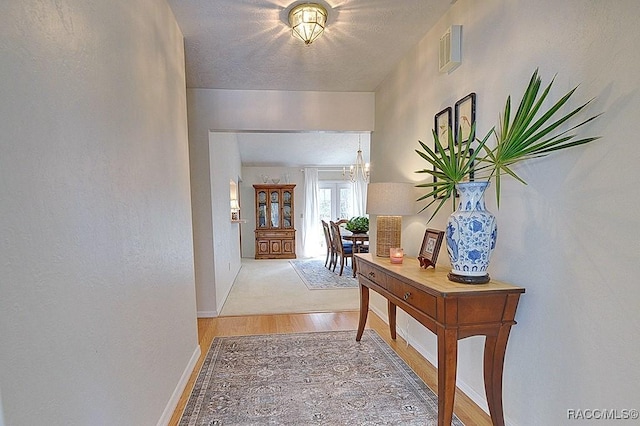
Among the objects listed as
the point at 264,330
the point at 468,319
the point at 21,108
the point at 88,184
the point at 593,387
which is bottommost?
the point at 264,330

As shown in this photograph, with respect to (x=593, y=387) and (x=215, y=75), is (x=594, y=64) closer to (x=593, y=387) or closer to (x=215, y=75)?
(x=593, y=387)

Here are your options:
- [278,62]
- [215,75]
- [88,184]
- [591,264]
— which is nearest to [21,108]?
[88,184]

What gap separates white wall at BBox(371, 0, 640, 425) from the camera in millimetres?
1109

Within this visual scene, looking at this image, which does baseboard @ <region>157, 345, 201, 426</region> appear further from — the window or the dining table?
the window

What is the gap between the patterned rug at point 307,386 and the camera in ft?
5.83

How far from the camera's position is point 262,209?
7.71 m

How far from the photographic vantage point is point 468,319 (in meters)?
1.51

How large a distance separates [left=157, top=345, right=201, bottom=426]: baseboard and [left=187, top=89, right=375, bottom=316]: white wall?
1115 millimetres

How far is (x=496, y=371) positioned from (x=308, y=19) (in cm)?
231

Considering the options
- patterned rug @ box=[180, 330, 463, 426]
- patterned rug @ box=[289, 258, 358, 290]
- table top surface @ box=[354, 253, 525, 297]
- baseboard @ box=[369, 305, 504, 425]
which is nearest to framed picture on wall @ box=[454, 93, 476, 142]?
table top surface @ box=[354, 253, 525, 297]

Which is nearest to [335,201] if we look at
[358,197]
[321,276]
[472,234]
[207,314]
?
[358,197]

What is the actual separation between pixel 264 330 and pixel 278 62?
8.27ft

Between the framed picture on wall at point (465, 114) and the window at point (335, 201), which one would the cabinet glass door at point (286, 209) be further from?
the framed picture on wall at point (465, 114)

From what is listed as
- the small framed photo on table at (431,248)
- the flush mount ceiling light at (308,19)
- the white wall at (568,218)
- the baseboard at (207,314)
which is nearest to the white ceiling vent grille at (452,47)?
the white wall at (568,218)
